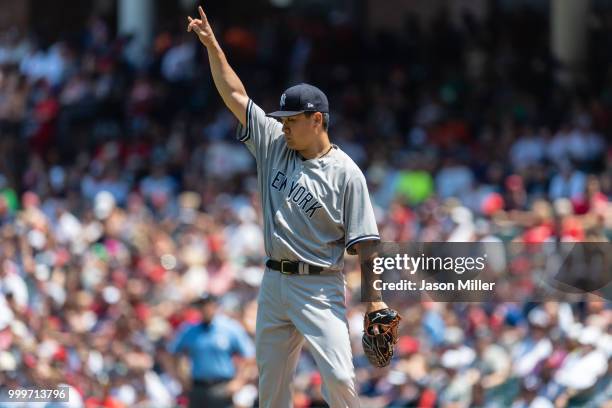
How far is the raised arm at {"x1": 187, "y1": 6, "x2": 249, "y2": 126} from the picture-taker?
630 centimetres

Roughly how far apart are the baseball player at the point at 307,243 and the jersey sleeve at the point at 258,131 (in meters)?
0.04

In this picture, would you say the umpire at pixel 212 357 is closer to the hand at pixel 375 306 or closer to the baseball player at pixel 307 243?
the baseball player at pixel 307 243

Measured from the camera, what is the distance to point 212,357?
10.4 meters

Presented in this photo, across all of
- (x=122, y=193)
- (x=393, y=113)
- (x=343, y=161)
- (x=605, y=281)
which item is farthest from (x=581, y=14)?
(x=343, y=161)

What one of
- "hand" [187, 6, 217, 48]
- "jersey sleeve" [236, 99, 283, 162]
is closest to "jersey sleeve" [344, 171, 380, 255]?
"jersey sleeve" [236, 99, 283, 162]

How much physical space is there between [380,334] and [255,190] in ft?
29.8

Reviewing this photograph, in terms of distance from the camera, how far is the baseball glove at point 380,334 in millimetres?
6176

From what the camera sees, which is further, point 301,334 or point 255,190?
point 255,190

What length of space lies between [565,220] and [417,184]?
3.49 m

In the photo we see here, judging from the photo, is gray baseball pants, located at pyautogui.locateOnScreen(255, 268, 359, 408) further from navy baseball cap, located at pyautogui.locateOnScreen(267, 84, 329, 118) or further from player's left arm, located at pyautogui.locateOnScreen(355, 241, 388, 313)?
navy baseball cap, located at pyautogui.locateOnScreen(267, 84, 329, 118)

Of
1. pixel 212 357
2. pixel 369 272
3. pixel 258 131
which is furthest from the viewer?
pixel 212 357

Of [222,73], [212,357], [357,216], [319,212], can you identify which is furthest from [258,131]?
[212,357]

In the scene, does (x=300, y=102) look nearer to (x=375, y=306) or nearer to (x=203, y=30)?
(x=203, y=30)

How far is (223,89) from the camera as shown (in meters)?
6.35
